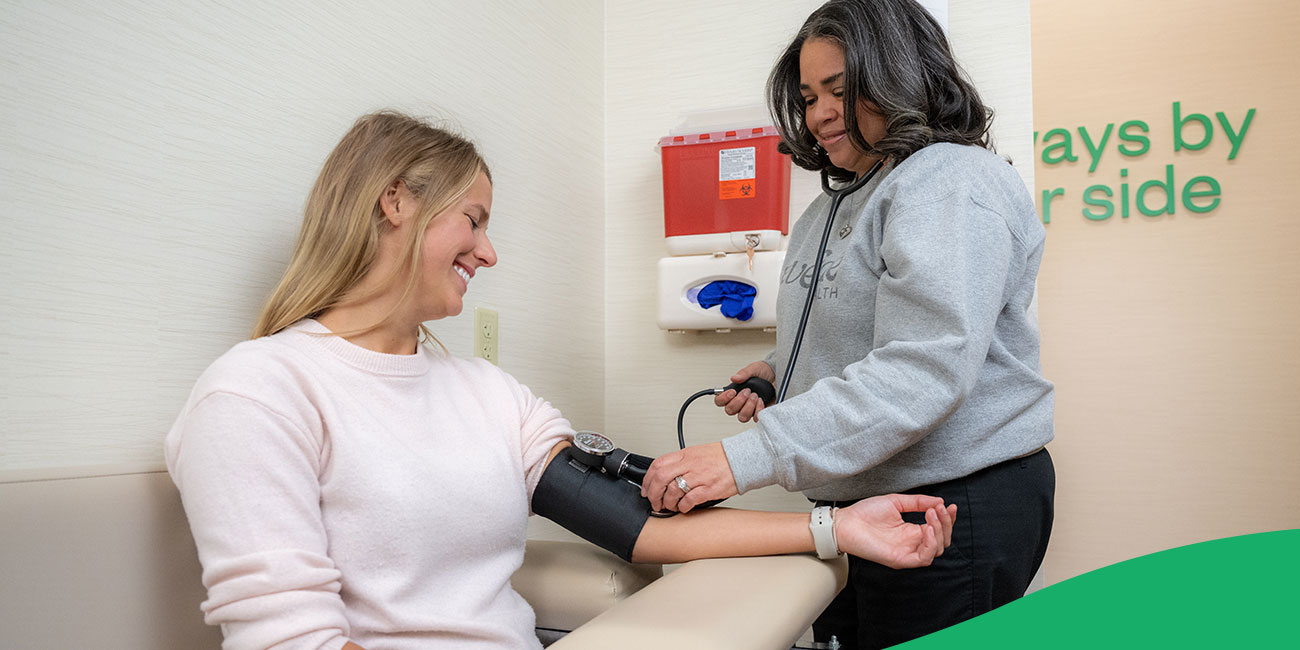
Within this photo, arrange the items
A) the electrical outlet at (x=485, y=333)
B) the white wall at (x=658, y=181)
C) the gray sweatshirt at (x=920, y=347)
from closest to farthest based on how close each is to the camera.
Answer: the gray sweatshirt at (x=920, y=347), the electrical outlet at (x=485, y=333), the white wall at (x=658, y=181)

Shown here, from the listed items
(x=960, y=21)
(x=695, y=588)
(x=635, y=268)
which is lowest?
(x=695, y=588)

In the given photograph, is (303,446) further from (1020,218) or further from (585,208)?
(585,208)

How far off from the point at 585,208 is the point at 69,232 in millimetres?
1280

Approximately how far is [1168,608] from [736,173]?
1.25 metres

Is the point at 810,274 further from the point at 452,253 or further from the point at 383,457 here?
the point at 383,457

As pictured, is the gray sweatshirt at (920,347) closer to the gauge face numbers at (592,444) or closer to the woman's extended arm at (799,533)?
the woman's extended arm at (799,533)

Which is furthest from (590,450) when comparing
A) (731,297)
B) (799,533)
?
(731,297)

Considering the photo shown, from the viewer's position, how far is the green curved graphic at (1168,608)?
0.73m

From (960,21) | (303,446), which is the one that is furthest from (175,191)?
(960,21)

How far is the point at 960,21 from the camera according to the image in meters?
1.89

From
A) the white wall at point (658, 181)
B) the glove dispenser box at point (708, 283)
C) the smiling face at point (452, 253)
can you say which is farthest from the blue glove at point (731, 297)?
the smiling face at point (452, 253)

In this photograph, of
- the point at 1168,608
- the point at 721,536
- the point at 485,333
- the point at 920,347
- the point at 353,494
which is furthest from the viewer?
the point at 485,333

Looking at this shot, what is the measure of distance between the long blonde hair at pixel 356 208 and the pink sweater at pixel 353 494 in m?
0.05

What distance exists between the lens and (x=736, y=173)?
6.09 ft
